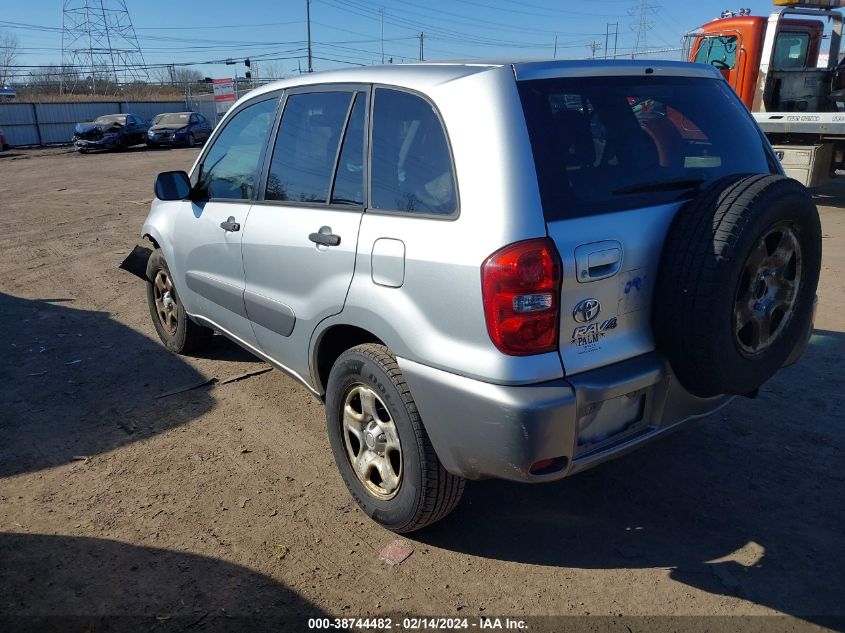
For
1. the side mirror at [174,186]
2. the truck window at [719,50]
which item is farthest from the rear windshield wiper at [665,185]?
the truck window at [719,50]

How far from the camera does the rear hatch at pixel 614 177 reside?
245 cm

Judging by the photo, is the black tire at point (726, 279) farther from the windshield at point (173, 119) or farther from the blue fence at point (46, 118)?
the blue fence at point (46, 118)

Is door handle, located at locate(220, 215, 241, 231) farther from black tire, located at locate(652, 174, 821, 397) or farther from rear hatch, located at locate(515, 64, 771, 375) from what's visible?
black tire, located at locate(652, 174, 821, 397)

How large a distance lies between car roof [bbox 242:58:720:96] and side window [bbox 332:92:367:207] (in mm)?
160

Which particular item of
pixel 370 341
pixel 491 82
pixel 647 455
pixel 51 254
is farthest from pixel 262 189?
pixel 51 254

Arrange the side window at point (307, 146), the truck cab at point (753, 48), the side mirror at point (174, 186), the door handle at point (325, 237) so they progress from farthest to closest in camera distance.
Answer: the truck cab at point (753, 48), the side mirror at point (174, 186), the side window at point (307, 146), the door handle at point (325, 237)

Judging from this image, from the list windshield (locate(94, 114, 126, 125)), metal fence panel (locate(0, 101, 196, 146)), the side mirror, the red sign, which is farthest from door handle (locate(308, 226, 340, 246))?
metal fence panel (locate(0, 101, 196, 146))

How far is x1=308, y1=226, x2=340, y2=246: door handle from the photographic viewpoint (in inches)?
119

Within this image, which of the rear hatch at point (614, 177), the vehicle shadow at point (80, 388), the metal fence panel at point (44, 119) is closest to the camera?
the rear hatch at point (614, 177)

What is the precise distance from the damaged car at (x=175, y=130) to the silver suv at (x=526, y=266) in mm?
27519

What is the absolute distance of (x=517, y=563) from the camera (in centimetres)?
288

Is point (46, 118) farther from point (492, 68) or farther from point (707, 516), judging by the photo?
point (707, 516)

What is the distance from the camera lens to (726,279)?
2.51 meters

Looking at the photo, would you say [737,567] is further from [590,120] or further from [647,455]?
[590,120]
